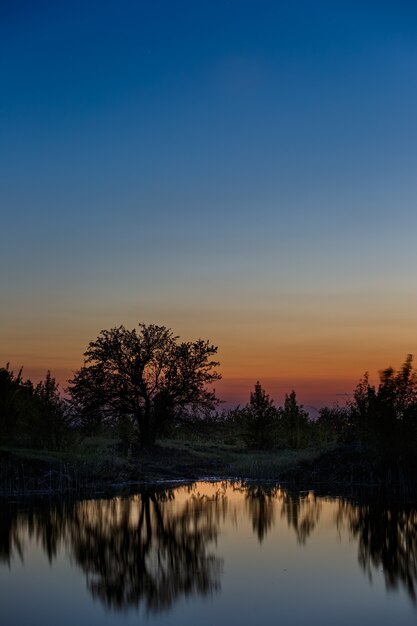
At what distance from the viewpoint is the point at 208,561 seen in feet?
64.5

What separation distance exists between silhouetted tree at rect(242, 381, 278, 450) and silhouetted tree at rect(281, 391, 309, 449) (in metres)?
2.01

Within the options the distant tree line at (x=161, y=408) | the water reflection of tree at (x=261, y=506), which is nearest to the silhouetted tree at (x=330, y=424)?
the distant tree line at (x=161, y=408)

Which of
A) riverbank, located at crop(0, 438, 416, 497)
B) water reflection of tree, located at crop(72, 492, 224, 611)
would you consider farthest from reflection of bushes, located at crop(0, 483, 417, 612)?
riverbank, located at crop(0, 438, 416, 497)

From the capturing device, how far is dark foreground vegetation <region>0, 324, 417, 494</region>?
35.0m

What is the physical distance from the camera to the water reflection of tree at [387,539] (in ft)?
58.4

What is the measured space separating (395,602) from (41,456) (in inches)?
994

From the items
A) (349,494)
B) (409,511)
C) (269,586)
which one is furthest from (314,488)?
(269,586)

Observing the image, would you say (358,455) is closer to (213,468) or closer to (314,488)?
(314,488)

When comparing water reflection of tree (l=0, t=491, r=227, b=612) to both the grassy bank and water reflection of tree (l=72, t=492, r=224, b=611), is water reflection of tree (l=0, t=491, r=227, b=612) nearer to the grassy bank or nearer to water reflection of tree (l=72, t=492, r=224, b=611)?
water reflection of tree (l=72, t=492, r=224, b=611)

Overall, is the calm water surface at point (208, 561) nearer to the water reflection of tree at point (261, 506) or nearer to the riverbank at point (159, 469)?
the water reflection of tree at point (261, 506)

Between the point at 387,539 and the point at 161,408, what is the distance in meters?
29.1

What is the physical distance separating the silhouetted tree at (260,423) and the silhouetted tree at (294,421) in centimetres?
201

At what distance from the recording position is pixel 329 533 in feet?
77.3

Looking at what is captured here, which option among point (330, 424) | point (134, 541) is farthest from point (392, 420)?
point (330, 424)
